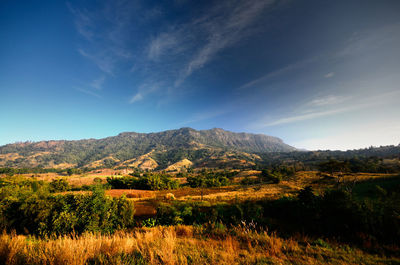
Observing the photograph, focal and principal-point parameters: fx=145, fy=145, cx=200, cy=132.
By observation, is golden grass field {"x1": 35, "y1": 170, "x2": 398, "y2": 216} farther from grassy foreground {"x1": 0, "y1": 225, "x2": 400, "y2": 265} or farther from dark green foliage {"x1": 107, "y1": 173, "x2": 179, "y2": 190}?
grassy foreground {"x1": 0, "y1": 225, "x2": 400, "y2": 265}

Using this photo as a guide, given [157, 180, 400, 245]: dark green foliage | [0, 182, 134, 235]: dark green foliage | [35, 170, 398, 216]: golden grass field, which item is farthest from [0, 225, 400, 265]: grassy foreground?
[35, 170, 398, 216]: golden grass field

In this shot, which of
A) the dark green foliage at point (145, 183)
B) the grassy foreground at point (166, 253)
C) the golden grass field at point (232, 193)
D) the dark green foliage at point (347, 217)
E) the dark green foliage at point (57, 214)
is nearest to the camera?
the grassy foreground at point (166, 253)

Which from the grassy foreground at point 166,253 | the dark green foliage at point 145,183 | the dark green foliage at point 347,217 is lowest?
the dark green foliage at point 145,183

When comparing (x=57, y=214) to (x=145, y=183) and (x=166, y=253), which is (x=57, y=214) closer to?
(x=166, y=253)

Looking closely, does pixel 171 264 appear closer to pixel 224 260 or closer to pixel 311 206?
pixel 224 260

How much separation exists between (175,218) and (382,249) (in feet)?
38.1

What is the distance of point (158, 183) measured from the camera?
2657 inches

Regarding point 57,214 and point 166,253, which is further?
point 57,214

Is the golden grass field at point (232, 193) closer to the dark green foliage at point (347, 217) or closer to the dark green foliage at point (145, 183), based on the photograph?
the dark green foliage at point (347, 217)

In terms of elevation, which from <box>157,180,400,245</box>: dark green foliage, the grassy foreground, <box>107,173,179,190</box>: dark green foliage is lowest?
<box>107,173,179,190</box>: dark green foliage

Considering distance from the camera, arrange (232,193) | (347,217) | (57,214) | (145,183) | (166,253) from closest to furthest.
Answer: (166,253) → (347,217) → (57,214) → (232,193) → (145,183)

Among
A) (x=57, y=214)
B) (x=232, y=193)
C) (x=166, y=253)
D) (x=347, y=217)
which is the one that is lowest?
(x=232, y=193)

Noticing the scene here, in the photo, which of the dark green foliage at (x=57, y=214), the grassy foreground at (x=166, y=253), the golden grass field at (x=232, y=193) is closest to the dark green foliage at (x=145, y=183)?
the golden grass field at (x=232, y=193)

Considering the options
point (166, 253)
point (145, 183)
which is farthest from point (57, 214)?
point (145, 183)
